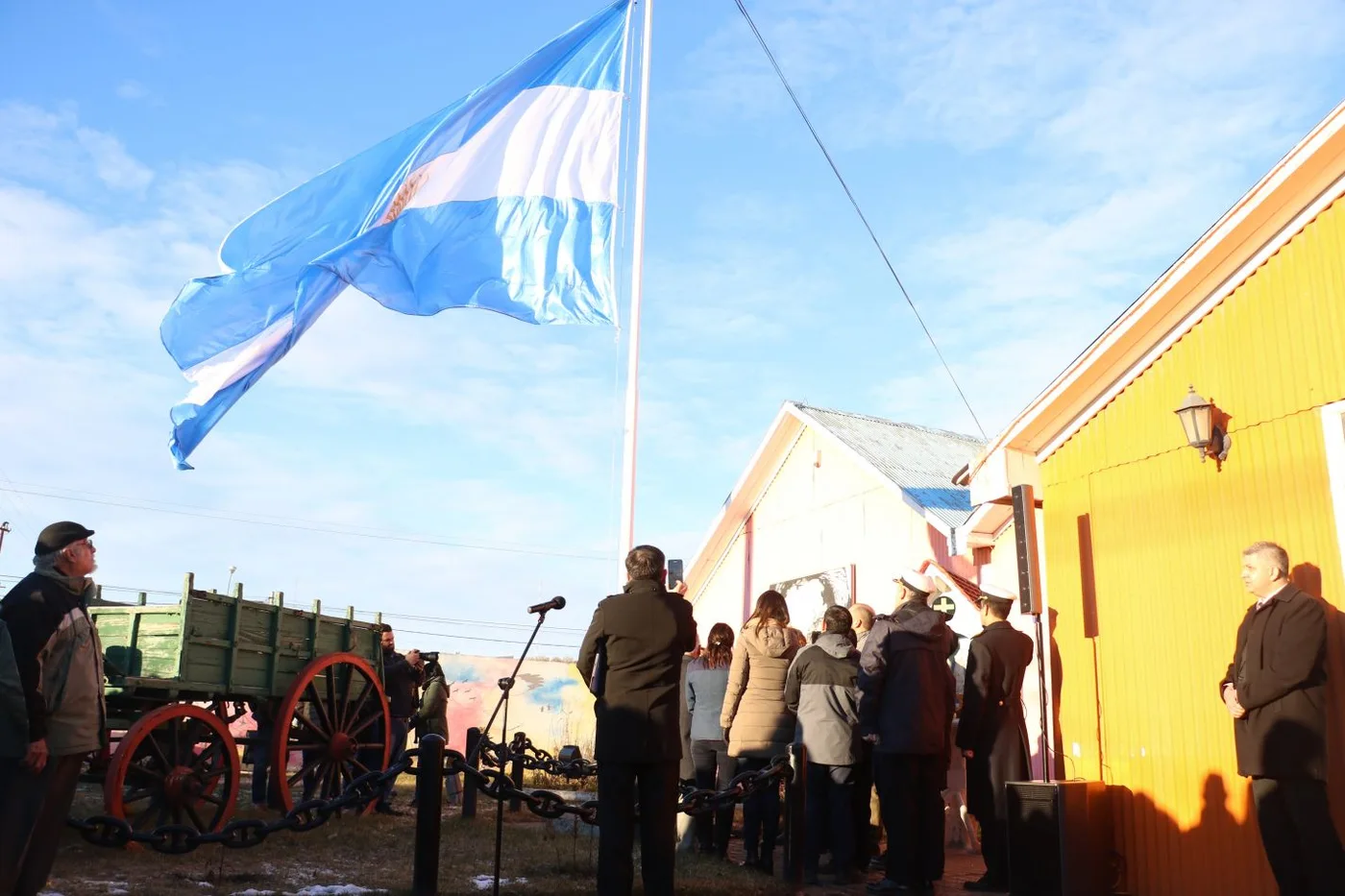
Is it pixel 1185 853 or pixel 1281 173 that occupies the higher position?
pixel 1281 173

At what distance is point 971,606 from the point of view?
40.0ft

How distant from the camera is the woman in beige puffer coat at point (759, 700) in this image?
26.6 feet

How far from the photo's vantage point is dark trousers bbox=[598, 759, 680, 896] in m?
5.79

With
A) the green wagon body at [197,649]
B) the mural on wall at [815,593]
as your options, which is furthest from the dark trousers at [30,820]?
the mural on wall at [815,593]

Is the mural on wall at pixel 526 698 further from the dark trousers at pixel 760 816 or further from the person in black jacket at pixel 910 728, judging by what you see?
the person in black jacket at pixel 910 728

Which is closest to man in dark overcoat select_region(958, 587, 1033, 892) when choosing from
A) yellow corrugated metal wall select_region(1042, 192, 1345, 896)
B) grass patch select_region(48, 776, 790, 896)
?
yellow corrugated metal wall select_region(1042, 192, 1345, 896)

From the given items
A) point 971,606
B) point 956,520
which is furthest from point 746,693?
point 956,520

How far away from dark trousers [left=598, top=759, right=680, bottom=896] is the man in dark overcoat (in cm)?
273

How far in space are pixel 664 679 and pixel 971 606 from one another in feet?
23.2

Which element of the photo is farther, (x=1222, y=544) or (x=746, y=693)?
(x=746, y=693)

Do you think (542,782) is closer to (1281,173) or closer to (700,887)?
(700,887)

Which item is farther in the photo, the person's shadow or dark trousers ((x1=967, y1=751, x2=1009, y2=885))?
dark trousers ((x1=967, y1=751, x2=1009, y2=885))

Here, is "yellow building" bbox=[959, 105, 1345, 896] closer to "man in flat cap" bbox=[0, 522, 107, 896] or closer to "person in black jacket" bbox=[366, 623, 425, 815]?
"man in flat cap" bbox=[0, 522, 107, 896]

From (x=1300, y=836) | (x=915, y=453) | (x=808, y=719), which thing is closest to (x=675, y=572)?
(x=808, y=719)
